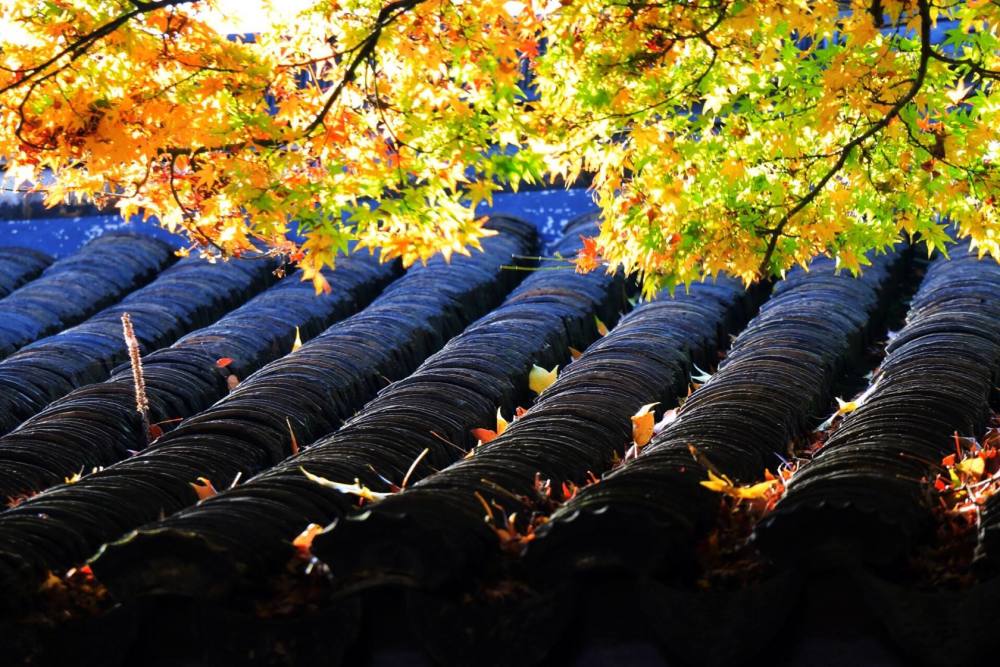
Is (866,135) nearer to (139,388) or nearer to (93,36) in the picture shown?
(93,36)

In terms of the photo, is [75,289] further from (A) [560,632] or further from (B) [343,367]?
(A) [560,632]

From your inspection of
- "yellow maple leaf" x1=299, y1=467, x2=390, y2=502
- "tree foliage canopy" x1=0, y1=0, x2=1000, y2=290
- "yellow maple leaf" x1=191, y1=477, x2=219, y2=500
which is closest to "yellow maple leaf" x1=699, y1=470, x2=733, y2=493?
"yellow maple leaf" x1=299, y1=467, x2=390, y2=502

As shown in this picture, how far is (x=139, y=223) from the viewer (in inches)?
502

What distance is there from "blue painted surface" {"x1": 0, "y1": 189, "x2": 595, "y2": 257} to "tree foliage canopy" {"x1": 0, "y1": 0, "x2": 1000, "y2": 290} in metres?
4.86

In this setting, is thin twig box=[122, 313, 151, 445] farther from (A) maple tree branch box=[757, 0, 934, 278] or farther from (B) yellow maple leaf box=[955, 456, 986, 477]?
(B) yellow maple leaf box=[955, 456, 986, 477]

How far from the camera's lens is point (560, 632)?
404 centimetres

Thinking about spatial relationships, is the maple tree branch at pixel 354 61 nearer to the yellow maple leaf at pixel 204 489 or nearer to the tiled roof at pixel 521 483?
the tiled roof at pixel 521 483

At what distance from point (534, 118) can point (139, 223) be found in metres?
7.68

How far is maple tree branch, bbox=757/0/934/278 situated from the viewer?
5.25m

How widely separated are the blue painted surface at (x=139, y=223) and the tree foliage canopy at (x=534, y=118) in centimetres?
486

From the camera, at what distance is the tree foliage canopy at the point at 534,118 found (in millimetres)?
5707

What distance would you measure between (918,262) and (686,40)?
14.9 feet

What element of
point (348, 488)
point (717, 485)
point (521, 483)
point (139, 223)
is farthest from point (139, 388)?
point (139, 223)

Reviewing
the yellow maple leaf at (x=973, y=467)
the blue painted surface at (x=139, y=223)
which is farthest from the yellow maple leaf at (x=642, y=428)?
the blue painted surface at (x=139, y=223)
